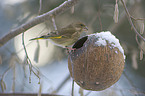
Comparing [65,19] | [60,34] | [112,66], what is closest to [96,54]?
[112,66]

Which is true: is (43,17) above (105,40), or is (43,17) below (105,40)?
above

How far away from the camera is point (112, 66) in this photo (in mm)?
2121

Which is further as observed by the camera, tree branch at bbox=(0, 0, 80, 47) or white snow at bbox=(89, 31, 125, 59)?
tree branch at bbox=(0, 0, 80, 47)

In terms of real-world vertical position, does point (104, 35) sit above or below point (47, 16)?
below

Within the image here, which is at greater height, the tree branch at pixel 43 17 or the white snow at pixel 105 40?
the tree branch at pixel 43 17

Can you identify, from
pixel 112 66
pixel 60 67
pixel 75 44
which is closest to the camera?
pixel 112 66

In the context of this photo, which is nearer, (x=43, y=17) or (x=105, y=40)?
(x=105, y=40)

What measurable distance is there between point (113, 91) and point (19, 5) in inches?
135

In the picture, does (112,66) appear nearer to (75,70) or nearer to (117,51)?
(117,51)

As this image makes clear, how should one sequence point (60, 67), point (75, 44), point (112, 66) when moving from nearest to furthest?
point (112, 66)
point (75, 44)
point (60, 67)

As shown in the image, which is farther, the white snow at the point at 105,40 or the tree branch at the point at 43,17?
the tree branch at the point at 43,17

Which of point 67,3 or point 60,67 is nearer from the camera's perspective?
point 67,3

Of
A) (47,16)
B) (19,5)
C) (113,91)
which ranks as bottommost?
(113,91)

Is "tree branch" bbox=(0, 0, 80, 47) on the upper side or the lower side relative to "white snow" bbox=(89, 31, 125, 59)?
upper
